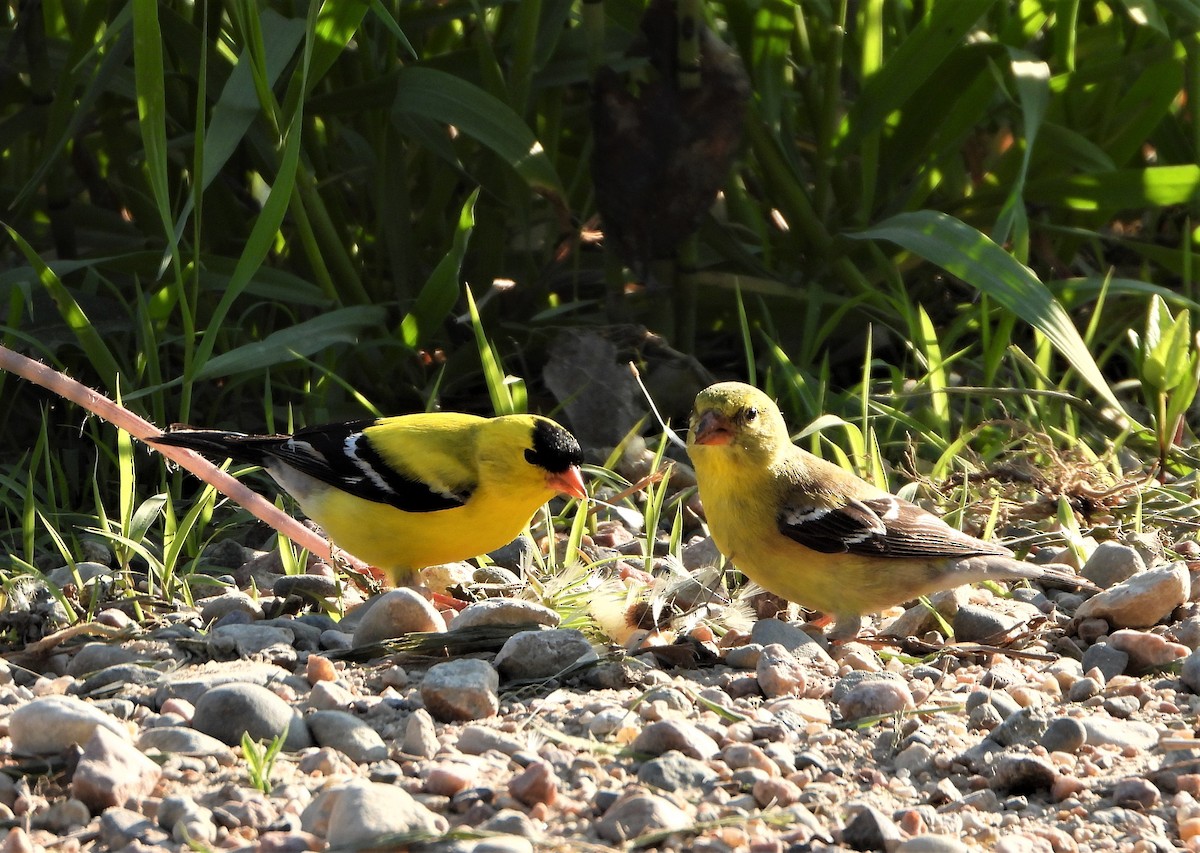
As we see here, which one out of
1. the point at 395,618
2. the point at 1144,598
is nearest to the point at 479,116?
the point at 395,618

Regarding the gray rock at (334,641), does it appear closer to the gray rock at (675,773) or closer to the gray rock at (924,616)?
the gray rock at (675,773)

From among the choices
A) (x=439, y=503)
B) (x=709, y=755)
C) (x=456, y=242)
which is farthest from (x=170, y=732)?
(x=456, y=242)

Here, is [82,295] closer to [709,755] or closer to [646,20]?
[646,20]

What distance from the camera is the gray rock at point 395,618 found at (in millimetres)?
2869

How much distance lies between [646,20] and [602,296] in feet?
3.10

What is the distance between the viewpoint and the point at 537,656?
274cm

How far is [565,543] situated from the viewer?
376 centimetres

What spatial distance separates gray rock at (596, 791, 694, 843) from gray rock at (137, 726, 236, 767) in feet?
1.93

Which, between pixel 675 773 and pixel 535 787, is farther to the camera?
pixel 675 773

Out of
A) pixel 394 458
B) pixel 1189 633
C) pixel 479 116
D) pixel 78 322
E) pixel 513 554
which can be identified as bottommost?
pixel 513 554

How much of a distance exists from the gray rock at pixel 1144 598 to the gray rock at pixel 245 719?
1.63 meters

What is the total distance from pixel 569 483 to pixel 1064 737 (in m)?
1.31

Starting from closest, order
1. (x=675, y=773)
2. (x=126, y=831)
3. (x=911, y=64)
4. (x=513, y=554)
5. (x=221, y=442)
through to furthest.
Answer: (x=126, y=831) → (x=675, y=773) → (x=221, y=442) → (x=513, y=554) → (x=911, y=64)

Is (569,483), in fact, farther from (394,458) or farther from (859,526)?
(859,526)
